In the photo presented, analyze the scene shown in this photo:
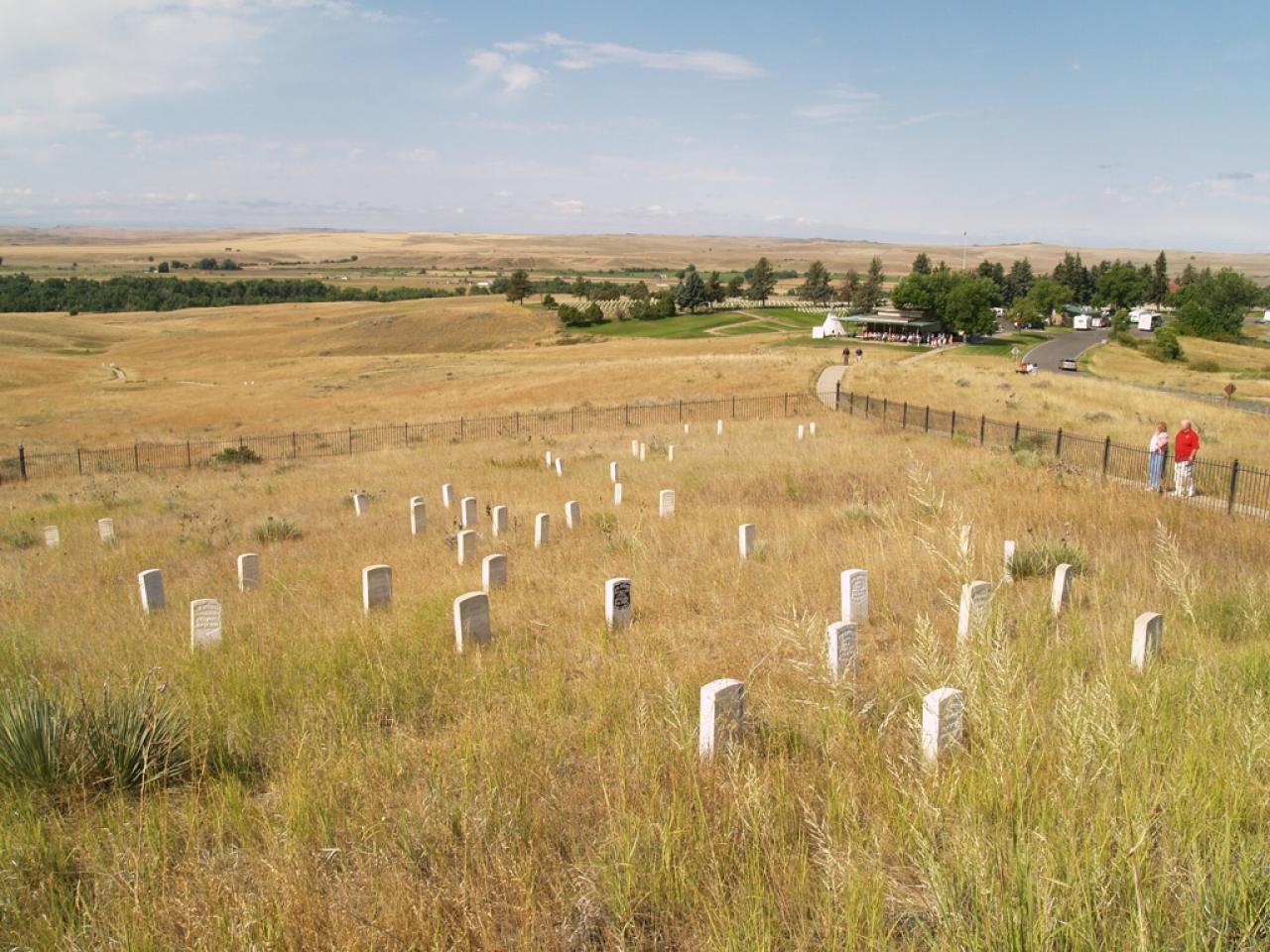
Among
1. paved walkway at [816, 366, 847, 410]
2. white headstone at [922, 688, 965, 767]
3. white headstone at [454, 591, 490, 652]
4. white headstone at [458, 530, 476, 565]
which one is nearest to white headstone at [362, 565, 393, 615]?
white headstone at [454, 591, 490, 652]

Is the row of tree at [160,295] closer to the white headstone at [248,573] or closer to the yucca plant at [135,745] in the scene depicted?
the white headstone at [248,573]

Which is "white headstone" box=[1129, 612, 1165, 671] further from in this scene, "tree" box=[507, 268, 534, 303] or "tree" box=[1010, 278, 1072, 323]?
"tree" box=[507, 268, 534, 303]

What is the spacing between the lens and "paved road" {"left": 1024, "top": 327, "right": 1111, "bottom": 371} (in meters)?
80.5

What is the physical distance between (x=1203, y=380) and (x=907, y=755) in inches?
2899

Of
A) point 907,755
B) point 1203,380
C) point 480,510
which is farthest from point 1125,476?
point 1203,380

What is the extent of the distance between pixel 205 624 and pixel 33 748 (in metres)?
2.78

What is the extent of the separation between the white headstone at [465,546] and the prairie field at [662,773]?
1.26m

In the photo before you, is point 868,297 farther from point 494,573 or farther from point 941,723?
point 941,723

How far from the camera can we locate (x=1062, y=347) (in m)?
97.4

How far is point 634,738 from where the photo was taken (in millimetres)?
4508

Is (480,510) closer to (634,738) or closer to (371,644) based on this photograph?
(371,644)

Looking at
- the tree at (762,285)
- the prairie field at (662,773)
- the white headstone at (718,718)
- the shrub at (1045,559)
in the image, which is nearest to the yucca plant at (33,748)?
the prairie field at (662,773)

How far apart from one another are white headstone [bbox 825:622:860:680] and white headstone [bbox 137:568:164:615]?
7378mm

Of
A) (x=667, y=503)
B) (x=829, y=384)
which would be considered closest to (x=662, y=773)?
(x=667, y=503)
